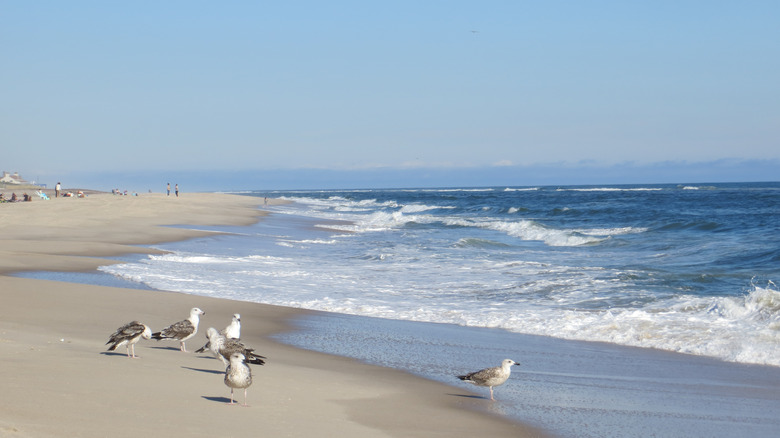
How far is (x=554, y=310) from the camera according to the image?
12.7 meters

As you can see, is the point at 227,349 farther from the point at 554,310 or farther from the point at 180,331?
the point at 554,310

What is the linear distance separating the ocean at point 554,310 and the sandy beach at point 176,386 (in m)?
0.68

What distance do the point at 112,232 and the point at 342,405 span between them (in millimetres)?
23605

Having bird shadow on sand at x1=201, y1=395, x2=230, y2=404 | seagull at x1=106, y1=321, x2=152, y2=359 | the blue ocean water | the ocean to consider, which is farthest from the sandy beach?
the blue ocean water

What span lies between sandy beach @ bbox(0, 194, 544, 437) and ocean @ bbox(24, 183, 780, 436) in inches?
26.8

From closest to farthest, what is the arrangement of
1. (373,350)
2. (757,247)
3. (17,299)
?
(373,350)
(17,299)
(757,247)

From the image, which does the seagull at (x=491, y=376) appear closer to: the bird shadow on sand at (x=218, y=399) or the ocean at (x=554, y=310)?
the ocean at (x=554, y=310)

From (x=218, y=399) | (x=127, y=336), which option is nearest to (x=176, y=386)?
(x=218, y=399)

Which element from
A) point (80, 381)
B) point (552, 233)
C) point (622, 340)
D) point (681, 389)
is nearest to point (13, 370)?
point (80, 381)

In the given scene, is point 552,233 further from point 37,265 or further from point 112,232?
point 37,265

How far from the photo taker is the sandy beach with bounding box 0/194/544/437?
5139mm

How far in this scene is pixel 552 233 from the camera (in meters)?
31.8

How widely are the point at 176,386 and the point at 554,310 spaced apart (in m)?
7.88

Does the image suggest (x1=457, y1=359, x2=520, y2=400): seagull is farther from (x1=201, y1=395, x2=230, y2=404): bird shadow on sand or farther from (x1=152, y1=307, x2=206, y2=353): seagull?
(x1=152, y1=307, x2=206, y2=353): seagull
